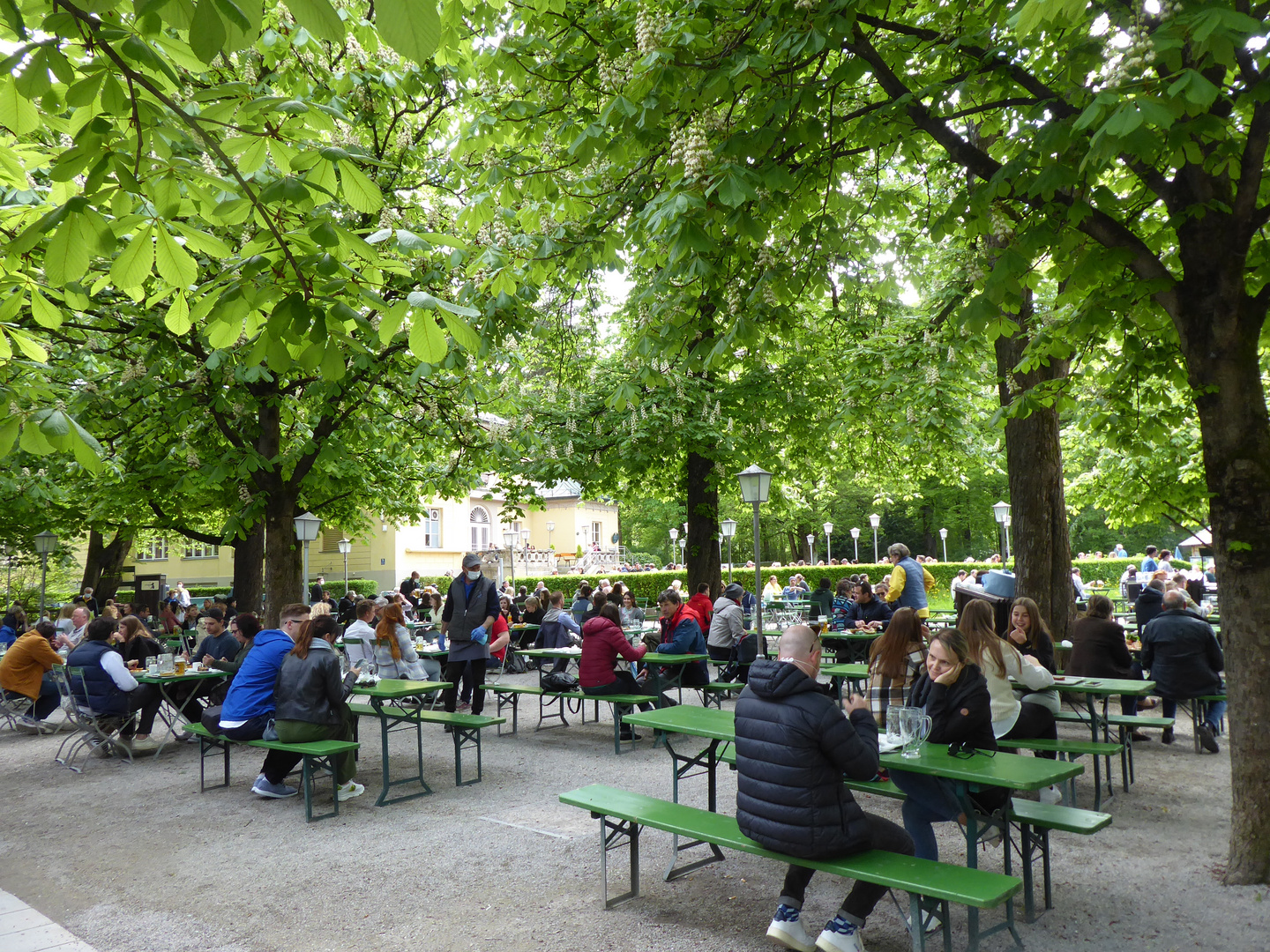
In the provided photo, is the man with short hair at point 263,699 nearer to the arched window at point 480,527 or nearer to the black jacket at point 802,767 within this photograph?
the black jacket at point 802,767

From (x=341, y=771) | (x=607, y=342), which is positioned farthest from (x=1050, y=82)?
(x=607, y=342)

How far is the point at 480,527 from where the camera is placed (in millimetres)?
50344

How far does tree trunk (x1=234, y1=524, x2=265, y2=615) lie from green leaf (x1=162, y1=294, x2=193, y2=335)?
17.0 metres

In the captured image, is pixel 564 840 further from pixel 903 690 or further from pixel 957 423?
pixel 957 423

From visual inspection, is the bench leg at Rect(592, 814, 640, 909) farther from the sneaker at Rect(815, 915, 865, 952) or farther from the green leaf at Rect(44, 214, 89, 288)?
the green leaf at Rect(44, 214, 89, 288)

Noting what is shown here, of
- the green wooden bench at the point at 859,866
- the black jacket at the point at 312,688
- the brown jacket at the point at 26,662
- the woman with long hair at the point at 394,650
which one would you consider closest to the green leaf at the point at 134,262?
the green wooden bench at the point at 859,866

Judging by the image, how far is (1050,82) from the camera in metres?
4.88

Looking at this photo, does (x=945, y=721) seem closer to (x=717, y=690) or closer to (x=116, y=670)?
(x=717, y=690)

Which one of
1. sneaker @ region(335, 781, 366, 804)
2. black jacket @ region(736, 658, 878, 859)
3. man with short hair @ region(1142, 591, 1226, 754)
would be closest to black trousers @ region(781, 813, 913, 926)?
black jacket @ region(736, 658, 878, 859)

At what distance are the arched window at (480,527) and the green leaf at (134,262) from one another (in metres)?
46.9

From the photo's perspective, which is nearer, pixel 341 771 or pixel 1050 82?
pixel 1050 82

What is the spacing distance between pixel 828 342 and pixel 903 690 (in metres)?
8.22

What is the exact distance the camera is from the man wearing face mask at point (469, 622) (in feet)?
33.0

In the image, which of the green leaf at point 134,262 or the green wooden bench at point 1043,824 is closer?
the green leaf at point 134,262
